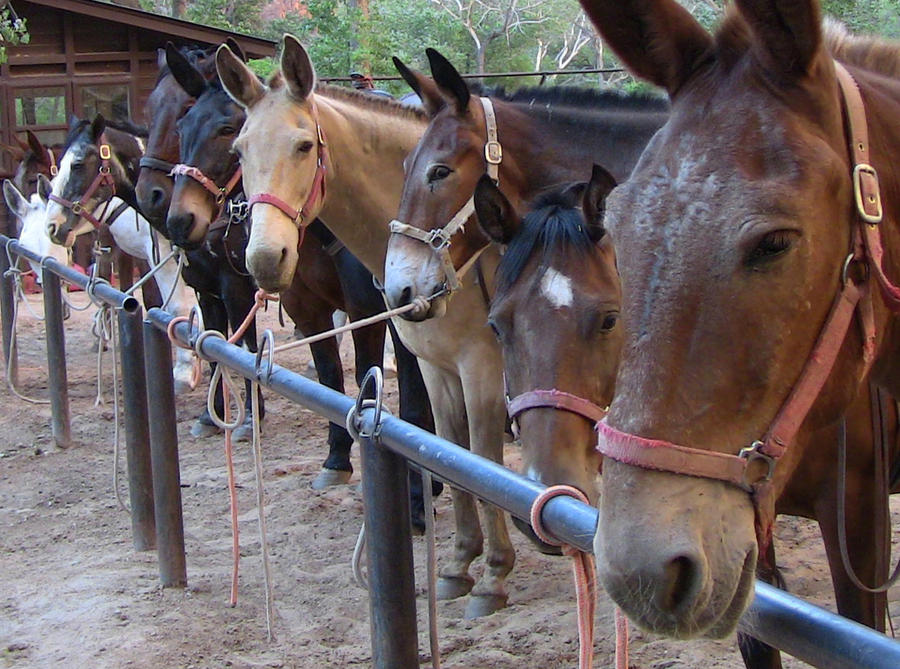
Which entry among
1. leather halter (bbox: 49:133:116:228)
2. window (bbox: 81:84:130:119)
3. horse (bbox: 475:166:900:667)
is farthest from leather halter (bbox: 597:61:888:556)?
window (bbox: 81:84:130:119)

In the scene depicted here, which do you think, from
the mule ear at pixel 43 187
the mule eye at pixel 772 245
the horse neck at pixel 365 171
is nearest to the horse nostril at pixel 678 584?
the mule eye at pixel 772 245

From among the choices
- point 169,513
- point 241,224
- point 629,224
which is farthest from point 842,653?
point 241,224

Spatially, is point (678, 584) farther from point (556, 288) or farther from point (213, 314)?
point (213, 314)

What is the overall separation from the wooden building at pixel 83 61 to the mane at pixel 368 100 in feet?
37.6

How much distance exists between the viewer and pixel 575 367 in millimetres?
2887

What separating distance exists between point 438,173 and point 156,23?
13535 mm

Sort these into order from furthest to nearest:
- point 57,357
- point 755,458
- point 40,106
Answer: point 40,106 → point 57,357 → point 755,458

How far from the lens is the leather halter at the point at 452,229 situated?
363cm

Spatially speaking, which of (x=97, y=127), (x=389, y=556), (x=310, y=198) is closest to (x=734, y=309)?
(x=389, y=556)

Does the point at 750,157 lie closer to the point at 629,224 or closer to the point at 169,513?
the point at 629,224

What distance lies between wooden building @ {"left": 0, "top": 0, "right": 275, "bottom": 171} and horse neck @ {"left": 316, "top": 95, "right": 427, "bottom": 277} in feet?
38.4

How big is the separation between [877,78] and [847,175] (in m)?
0.47

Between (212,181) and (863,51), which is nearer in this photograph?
(863,51)

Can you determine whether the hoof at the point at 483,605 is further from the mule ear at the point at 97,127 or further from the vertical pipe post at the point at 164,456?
the mule ear at the point at 97,127
